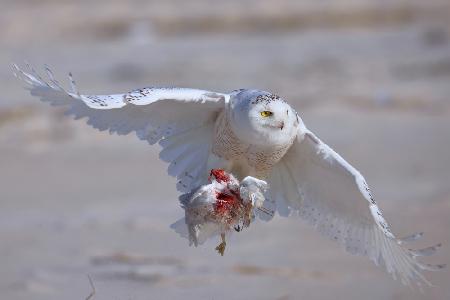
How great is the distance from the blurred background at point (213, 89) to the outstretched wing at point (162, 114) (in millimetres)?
1100

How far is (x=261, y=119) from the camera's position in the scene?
633 centimetres

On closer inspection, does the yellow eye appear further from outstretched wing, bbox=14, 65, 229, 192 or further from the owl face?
outstretched wing, bbox=14, 65, 229, 192

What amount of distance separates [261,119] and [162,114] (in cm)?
87

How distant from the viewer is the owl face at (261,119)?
633 centimetres

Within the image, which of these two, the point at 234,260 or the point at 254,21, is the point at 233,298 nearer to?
the point at 234,260

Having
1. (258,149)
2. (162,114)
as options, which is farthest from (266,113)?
(162,114)

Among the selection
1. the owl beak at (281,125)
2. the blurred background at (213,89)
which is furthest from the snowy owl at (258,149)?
the blurred background at (213,89)

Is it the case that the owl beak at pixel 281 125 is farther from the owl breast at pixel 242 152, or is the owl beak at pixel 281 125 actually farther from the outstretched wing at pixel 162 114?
the outstretched wing at pixel 162 114

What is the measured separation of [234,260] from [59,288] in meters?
1.77

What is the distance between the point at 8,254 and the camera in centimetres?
1024

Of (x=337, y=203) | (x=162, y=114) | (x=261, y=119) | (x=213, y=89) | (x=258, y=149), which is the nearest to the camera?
(x=261, y=119)

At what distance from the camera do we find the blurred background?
357 inches

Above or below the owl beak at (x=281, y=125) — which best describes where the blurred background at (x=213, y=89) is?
above

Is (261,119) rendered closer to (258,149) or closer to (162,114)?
(258,149)
